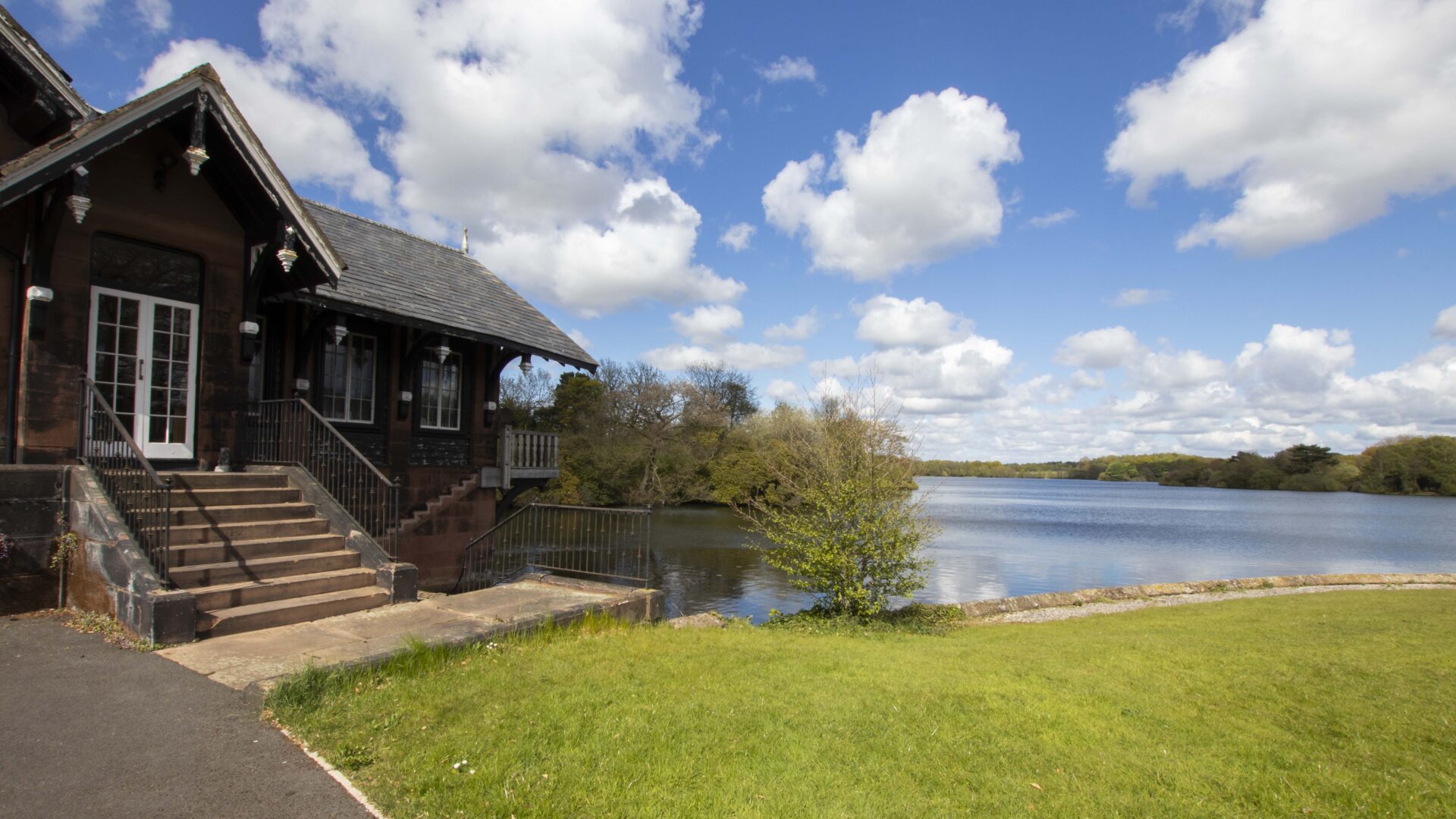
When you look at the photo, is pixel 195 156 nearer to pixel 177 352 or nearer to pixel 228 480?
pixel 177 352

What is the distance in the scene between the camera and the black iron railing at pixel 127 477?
6867mm

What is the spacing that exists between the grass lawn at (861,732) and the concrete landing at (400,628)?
34 cm

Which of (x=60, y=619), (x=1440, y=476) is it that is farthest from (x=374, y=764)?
(x=1440, y=476)

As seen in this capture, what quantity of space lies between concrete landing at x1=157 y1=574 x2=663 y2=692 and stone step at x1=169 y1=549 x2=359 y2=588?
0.85 meters

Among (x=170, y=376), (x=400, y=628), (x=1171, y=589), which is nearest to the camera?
(x=400, y=628)

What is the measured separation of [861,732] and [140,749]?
4.44 m

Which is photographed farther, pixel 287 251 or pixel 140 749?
pixel 287 251

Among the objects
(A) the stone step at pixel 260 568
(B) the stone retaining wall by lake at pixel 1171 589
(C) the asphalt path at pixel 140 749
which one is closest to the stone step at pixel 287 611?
(A) the stone step at pixel 260 568

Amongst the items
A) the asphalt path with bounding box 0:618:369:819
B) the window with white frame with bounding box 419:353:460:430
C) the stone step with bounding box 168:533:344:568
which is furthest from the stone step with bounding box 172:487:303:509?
the window with white frame with bounding box 419:353:460:430

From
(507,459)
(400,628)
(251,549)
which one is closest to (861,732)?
(400,628)

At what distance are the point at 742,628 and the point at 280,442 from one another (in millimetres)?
6913

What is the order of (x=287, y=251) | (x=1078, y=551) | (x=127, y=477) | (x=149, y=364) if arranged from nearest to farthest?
(x=127, y=477)
(x=149, y=364)
(x=287, y=251)
(x=1078, y=551)

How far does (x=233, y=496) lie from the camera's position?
8.63 metres

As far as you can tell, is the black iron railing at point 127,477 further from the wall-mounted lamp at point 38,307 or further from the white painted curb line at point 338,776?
the white painted curb line at point 338,776
